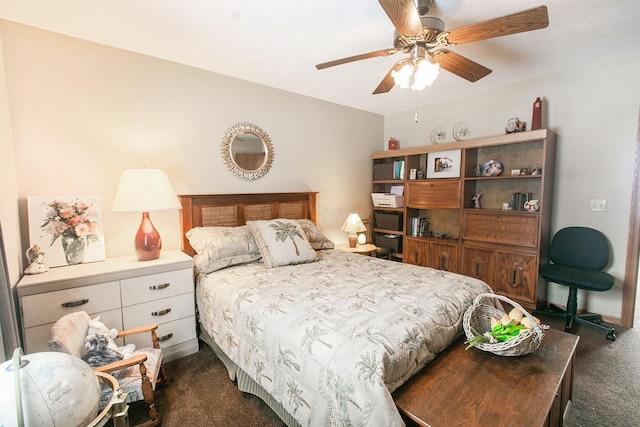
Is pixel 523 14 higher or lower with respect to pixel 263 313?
higher

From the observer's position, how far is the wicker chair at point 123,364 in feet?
4.37

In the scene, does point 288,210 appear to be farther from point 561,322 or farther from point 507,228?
point 561,322

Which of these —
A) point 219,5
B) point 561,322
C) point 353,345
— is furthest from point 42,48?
point 561,322

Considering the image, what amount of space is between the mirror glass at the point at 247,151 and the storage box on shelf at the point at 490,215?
1863 millimetres

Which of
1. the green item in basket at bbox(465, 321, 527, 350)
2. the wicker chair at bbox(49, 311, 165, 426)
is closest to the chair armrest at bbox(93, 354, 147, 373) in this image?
the wicker chair at bbox(49, 311, 165, 426)

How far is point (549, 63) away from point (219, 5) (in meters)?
2.96

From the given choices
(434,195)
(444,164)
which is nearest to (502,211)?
(434,195)

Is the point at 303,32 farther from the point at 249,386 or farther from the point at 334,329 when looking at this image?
the point at 249,386

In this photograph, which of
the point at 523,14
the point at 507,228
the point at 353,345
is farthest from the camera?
the point at 507,228

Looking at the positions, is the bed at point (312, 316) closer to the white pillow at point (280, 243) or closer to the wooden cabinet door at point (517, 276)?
the white pillow at point (280, 243)

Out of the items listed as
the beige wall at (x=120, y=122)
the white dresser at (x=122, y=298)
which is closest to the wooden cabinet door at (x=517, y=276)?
the beige wall at (x=120, y=122)

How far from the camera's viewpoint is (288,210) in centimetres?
335

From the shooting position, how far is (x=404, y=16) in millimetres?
1479

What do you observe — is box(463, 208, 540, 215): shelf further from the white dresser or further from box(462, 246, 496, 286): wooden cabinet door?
the white dresser
